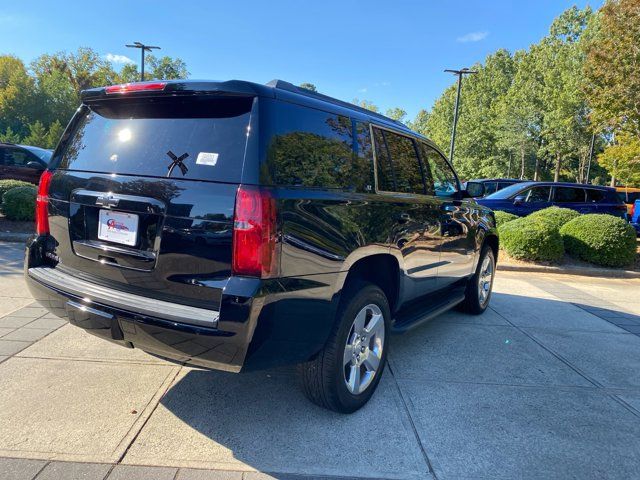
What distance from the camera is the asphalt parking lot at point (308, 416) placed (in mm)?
2443

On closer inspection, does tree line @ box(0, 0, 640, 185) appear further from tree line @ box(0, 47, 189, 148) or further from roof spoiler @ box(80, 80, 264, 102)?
roof spoiler @ box(80, 80, 264, 102)

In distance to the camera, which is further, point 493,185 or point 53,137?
point 53,137

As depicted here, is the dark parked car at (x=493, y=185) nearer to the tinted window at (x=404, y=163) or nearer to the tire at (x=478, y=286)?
the tire at (x=478, y=286)

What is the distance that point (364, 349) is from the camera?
3.08 metres

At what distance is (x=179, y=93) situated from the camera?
Answer: 2.46 meters

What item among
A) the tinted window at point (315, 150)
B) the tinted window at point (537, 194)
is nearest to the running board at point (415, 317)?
the tinted window at point (315, 150)

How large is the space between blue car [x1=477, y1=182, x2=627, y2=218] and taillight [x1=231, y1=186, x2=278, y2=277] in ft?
35.5

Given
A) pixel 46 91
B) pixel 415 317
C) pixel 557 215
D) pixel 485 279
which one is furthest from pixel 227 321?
pixel 46 91

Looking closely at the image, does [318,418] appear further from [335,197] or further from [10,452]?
[10,452]

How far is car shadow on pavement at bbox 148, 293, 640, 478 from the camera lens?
99.3 inches

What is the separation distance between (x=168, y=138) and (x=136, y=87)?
0.39m

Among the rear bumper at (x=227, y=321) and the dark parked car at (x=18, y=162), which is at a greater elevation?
the dark parked car at (x=18, y=162)

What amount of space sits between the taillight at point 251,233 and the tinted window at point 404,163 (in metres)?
1.51

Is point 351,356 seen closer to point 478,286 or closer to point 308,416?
point 308,416
